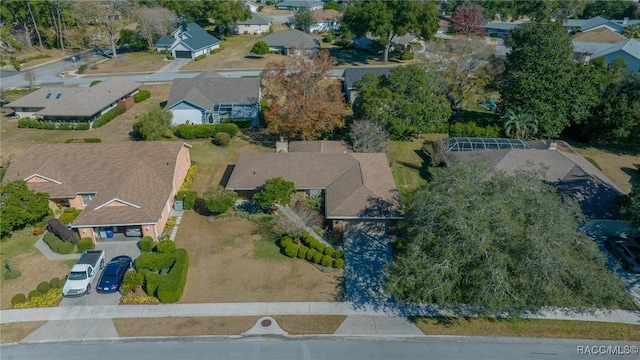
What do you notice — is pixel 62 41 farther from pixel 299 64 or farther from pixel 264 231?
pixel 264 231

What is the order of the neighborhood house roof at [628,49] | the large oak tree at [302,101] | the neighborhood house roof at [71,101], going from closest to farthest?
1. the large oak tree at [302,101]
2. the neighborhood house roof at [71,101]
3. the neighborhood house roof at [628,49]

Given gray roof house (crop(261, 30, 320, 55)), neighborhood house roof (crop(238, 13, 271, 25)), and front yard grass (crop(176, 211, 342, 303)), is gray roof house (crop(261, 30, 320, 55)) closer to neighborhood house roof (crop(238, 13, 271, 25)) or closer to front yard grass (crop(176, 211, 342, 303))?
neighborhood house roof (crop(238, 13, 271, 25))

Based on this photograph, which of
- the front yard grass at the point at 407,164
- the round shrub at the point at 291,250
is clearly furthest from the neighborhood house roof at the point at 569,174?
the round shrub at the point at 291,250

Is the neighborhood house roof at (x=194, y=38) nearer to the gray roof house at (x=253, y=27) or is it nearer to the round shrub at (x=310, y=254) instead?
the gray roof house at (x=253, y=27)

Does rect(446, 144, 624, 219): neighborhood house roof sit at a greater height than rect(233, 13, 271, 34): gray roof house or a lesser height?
lesser

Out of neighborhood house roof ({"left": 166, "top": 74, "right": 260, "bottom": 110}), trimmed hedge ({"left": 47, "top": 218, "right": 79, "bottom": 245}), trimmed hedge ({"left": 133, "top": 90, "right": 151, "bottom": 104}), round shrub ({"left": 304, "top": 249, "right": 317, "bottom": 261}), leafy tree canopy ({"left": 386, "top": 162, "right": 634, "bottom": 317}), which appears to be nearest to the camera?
leafy tree canopy ({"left": 386, "top": 162, "right": 634, "bottom": 317})

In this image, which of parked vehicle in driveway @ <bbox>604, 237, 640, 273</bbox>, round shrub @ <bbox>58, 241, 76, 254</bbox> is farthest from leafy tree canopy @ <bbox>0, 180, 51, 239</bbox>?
parked vehicle in driveway @ <bbox>604, 237, 640, 273</bbox>
